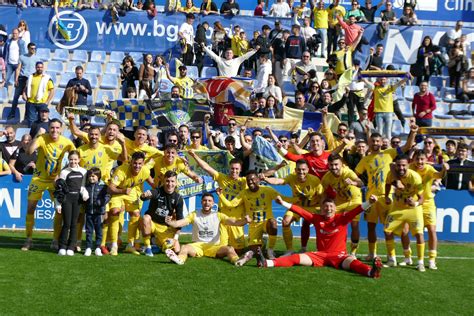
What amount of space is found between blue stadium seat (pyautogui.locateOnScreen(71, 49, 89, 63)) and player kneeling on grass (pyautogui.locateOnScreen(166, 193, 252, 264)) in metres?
12.2

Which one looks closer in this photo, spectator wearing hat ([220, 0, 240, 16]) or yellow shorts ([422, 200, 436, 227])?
yellow shorts ([422, 200, 436, 227])

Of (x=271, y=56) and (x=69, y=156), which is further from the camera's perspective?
(x=271, y=56)

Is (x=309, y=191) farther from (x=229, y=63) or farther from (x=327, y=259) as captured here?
(x=229, y=63)

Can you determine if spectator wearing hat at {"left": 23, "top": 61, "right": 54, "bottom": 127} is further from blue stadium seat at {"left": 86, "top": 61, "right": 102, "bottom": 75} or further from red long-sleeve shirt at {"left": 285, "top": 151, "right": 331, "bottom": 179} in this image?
red long-sleeve shirt at {"left": 285, "top": 151, "right": 331, "bottom": 179}

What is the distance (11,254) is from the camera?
13.9 m

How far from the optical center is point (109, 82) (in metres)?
24.2

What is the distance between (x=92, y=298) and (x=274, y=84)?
1105cm

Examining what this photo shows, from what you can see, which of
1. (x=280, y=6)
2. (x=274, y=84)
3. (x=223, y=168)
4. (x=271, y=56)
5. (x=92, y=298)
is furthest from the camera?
(x=280, y=6)

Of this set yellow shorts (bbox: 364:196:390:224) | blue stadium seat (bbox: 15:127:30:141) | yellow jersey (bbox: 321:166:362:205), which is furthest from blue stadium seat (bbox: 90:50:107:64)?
yellow shorts (bbox: 364:196:390:224)

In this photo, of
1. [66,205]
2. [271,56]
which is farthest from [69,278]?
[271,56]

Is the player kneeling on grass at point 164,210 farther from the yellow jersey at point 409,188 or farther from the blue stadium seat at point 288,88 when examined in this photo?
the blue stadium seat at point 288,88

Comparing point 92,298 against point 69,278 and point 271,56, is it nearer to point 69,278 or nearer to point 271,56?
point 69,278

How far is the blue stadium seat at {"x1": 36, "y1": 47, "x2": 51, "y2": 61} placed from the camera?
25.0 metres

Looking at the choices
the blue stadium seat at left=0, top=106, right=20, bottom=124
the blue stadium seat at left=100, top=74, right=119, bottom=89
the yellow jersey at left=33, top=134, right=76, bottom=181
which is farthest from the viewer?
the blue stadium seat at left=100, top=74, right=119, bottom=89
